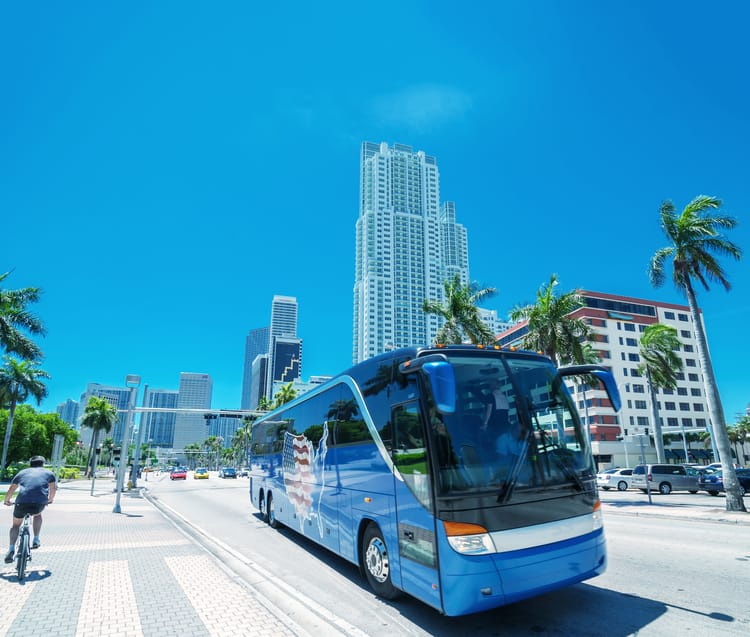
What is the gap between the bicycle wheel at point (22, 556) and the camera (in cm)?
690

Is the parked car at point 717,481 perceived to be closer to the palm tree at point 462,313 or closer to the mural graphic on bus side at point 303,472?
the palm tree at point 462,313

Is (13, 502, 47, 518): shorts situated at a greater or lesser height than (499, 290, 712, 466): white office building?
lesser

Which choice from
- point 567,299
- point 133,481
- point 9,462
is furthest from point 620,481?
point 9,462

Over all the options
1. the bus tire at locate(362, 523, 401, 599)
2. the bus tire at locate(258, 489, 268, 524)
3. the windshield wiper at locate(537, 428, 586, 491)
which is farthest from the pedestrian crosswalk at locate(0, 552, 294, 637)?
the bus tire at locate(258, 489, 268, 524)

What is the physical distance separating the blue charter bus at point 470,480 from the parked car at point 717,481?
89.4 feet

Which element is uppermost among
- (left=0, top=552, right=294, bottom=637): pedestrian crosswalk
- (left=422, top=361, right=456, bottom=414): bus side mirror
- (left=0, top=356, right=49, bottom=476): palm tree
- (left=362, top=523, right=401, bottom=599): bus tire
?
(left=0, top=356, right=49, bottom=476): palm tree

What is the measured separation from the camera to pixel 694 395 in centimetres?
8062

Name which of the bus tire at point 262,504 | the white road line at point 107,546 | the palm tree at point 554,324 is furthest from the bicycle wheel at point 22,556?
the palm tree at point 554,324

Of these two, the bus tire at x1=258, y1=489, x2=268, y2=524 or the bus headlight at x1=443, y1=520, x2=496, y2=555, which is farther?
the bus tire at x1=258, y1=489, x2=268, y2=524

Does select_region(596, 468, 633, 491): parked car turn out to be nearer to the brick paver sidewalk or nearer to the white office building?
the brick paver sidewalk

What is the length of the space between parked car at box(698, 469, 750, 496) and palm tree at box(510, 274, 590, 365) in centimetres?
1135

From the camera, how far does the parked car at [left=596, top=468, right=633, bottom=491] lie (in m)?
32.8

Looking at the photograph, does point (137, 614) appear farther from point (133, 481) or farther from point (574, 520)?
point (133, 481)

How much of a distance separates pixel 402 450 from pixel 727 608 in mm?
4410
